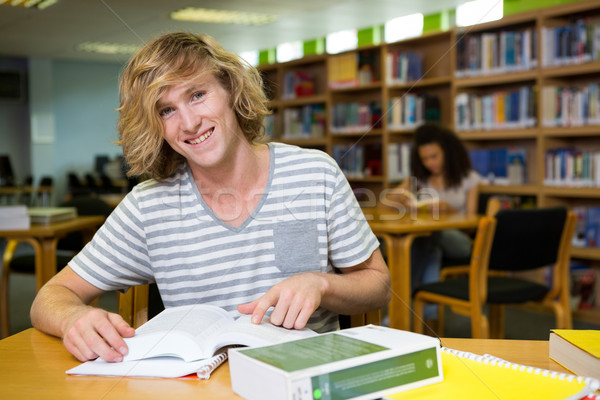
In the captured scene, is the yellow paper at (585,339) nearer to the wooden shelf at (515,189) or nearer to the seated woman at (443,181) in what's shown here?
the seated woman at (443,181)

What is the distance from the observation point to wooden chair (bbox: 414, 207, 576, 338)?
7.97ft

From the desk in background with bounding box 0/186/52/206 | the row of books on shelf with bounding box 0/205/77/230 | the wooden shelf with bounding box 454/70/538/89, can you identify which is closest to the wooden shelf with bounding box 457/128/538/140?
the wooden shelf with bounding box 454/70/538/89

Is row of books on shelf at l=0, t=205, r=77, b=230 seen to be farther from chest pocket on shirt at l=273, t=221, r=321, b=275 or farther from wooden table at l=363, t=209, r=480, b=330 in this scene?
chest pocket on shirt at l=273, t=221, r=321, b=275

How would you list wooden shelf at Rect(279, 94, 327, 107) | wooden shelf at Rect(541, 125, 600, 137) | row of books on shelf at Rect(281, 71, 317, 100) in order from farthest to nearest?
row of books on shelf at Rect(281, 71, 317, 100) < wooden shelf at Rect(279, 94, 327, 107) < wooden shelf at Rect(541, 125, 600, 137)

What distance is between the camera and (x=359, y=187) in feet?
18.5

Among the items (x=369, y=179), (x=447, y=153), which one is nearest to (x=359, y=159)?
(x=369, y=179)

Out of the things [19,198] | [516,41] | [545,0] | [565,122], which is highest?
[545,0]

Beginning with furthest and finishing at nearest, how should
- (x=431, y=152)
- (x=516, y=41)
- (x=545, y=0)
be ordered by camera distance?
(x=545, y=0) → (x=516, y=41) → (x=431, y=152)

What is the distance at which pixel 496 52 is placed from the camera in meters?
4.18

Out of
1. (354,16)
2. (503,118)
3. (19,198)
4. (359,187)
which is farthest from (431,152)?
(19,198)

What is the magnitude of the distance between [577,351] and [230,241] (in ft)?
2.23

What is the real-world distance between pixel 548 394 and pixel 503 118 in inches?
149

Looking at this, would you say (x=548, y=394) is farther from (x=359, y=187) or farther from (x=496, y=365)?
(x=359, y=187)

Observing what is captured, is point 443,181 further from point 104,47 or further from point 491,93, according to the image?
point 104,47
